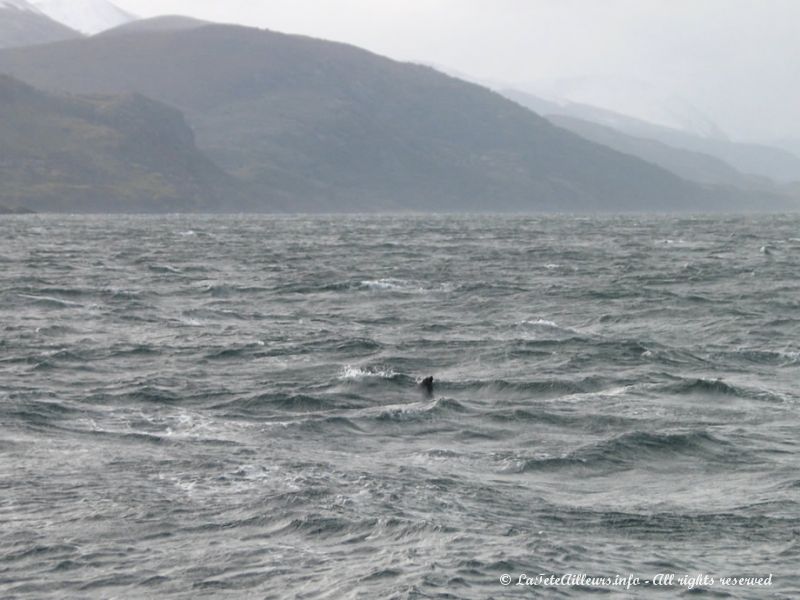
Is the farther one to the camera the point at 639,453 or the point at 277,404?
the point at 277,404

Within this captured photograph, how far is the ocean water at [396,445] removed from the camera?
1994 cm

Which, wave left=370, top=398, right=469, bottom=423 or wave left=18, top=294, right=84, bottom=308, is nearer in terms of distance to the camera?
wave left=370, top=398, right=469, bottom=423

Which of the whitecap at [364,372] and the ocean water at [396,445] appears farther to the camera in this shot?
the whitecap at [364,372]

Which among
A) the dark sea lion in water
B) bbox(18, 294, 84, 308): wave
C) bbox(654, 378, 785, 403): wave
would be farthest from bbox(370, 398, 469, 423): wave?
bbox(18, 294, 84, 308): wave

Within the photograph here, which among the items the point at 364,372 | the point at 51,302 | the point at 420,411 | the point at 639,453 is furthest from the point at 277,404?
the point at 51,302

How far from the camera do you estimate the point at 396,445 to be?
28.9 m

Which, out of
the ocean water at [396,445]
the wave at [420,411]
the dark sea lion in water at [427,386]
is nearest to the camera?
the ocean water at [396,445]

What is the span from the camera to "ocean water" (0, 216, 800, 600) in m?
19.9

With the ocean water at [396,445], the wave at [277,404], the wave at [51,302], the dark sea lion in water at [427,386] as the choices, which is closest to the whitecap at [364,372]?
the ocean water at [396,445]

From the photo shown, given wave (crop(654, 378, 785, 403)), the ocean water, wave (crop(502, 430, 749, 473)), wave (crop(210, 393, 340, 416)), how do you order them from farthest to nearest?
wave (crop(654, 378, 785, 403)), wave (crop(210, 393, 340, 416)), wave (crop(502, 430, 749, 473)), the ocean water

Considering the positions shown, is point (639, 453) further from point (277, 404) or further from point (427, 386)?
point (277, 404)

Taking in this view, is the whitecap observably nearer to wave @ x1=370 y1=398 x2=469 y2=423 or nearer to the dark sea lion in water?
the dark sea lion in water

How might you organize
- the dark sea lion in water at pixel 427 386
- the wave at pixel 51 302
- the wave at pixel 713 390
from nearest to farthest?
the wave at pixel 713 390
the dark sea lion in water at pixel 427 386
the wave at pixel 51 302

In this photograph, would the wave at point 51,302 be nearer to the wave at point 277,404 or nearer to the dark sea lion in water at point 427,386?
the wave at point 277,404
